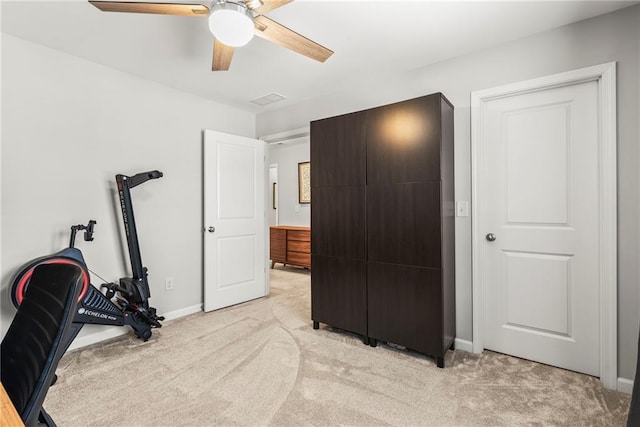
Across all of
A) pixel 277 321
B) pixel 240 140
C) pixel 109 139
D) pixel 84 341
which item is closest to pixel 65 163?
pixel 109 139

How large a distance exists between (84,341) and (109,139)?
1.76 meters

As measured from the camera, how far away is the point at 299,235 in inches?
228

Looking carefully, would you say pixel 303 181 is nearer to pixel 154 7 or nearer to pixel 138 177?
pixel 138 177

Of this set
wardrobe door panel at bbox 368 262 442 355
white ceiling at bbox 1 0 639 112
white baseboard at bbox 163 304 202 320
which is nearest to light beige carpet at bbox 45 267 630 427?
wardrobe door panel at bbox 368 262 442 355

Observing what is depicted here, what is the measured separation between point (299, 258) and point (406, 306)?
3.41 m

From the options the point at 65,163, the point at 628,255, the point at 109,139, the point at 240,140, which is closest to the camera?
the point at 628,255

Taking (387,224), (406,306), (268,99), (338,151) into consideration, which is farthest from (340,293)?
(268,99)

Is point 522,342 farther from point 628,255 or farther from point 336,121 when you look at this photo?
point 336,121

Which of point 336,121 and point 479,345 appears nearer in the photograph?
point 479,345

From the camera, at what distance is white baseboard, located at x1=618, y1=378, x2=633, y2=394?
204 cm

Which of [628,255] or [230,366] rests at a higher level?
[628,255]

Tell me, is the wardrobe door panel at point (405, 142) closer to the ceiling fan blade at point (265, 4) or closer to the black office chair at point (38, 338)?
the ceiling fan blade at point (265, 4)

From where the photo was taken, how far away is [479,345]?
2.62 meters

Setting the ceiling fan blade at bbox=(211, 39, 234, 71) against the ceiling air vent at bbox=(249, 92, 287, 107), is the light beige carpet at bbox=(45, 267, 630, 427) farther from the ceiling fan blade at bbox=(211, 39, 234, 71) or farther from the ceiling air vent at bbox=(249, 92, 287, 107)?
the ceiling air vent at bbox=(249, 92, 287, 107)
